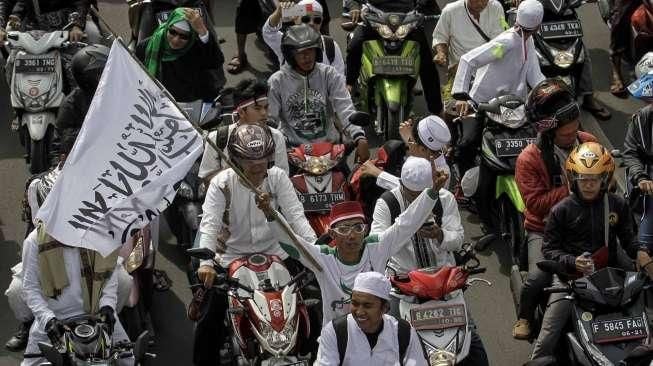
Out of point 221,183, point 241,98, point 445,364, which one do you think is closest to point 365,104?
point 241,98

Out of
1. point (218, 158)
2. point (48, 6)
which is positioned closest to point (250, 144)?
point (218, 158)

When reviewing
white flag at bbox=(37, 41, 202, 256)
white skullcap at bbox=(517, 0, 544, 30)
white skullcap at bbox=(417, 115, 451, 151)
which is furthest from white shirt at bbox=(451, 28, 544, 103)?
white flag at bbox=(37, 41, 202, 256)

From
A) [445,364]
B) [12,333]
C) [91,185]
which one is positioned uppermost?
[91,185]

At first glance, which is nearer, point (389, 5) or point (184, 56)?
point (184, 56)

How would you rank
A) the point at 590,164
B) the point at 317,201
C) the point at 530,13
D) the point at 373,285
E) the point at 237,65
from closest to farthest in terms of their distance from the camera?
1. the point at 373,285
2. the point at 590,164
3. the point at 317,201
4. the point at 530,13
5. the point at 237,65

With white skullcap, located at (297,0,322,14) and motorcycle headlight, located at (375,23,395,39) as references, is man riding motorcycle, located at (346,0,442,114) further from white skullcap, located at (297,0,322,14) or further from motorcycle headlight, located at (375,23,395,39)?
white skullcap, located at (297,0,322,14)

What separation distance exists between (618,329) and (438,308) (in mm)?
1324

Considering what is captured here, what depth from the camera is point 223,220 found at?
49.9 feet

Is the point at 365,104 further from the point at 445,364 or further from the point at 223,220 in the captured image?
the point at 445,364

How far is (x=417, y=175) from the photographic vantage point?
1520cm

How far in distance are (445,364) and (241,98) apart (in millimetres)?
3363

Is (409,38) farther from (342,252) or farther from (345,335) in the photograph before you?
(345,335)

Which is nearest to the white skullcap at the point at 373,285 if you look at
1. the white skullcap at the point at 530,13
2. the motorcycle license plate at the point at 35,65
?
the white skullcap at the point at 530,13

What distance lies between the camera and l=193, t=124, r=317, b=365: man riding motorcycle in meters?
14.9
